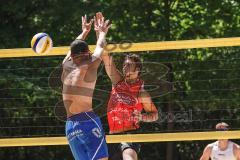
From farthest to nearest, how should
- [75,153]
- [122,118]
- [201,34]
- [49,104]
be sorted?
[201,34] → [49,104] → [122,118] → [75,153]

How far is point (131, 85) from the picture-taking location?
7500 mm

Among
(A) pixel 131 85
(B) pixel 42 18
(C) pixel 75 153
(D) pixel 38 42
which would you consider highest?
(B) pixel 42 18

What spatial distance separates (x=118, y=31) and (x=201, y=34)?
1.76 meters

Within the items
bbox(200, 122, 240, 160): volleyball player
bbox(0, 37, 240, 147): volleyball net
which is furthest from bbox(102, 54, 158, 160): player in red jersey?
bbox(0, 37, 240, 147): volleyball net

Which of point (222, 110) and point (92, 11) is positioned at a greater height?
point (92, 11)

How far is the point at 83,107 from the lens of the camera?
21.2ft

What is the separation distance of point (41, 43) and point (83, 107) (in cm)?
130

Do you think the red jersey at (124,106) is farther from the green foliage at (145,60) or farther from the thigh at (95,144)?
the green foliage at (145,60)

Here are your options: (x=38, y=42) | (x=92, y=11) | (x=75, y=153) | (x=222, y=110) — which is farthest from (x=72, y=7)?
(x=75, y=153)

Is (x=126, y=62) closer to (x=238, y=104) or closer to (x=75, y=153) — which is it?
(x=75, y=153)

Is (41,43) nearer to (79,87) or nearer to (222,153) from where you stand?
(79,87)

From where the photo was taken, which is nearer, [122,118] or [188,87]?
[122,118]

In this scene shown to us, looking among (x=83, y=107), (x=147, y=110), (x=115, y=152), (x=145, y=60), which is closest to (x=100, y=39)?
(x=83, y=107)

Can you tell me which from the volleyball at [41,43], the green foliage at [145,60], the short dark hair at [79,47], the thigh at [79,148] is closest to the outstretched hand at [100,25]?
the short dark hair at [79,47]
